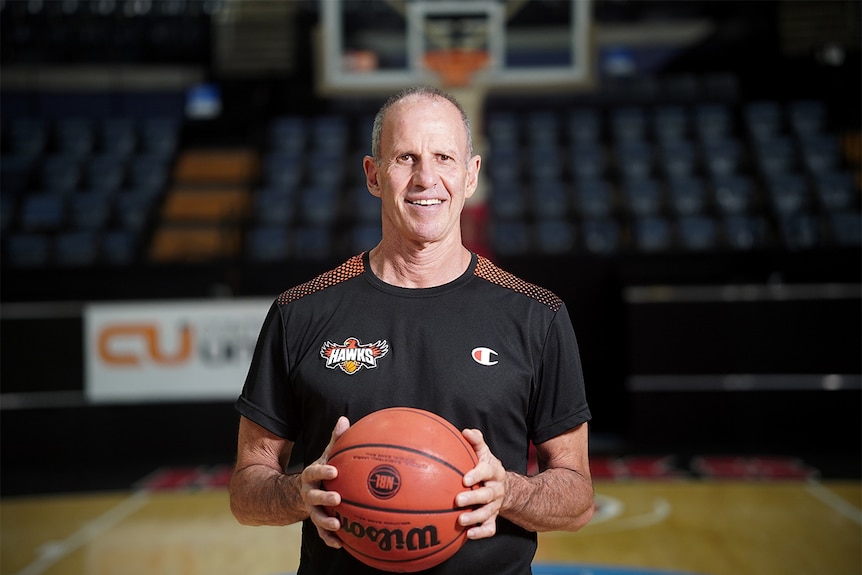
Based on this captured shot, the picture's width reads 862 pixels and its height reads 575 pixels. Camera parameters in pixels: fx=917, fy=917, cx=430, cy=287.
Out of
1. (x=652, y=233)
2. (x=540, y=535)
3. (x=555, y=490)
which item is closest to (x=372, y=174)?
(x=555, y=490)

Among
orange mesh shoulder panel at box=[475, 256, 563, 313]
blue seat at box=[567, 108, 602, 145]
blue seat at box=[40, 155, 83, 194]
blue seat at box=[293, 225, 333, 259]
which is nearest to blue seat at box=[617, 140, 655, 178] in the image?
blue seat at box=[567, 108, 602, 145]

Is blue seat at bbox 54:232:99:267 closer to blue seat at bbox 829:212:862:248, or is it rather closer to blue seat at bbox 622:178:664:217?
blue seat at bbox 622:178:664:217

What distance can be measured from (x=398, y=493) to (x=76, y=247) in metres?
Answer: 7.98

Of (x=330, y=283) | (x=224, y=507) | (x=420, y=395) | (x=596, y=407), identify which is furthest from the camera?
(x=596, y=407)

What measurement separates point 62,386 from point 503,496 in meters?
6.69

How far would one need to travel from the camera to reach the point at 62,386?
7531 mm

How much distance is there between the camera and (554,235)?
9.32 m

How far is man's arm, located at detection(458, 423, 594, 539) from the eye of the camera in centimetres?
161

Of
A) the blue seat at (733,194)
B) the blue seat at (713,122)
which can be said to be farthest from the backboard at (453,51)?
the blue seat at (713,122)

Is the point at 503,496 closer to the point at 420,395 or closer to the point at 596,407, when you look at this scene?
the point at 420,395

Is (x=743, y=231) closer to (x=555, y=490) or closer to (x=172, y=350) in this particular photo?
(x=172, y=350)

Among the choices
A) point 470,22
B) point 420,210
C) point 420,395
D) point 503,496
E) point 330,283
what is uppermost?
point 470,22

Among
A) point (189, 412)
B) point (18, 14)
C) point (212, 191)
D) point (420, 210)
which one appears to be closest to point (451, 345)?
point (420, 210)

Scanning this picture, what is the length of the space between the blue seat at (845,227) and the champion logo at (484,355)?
7683mm
